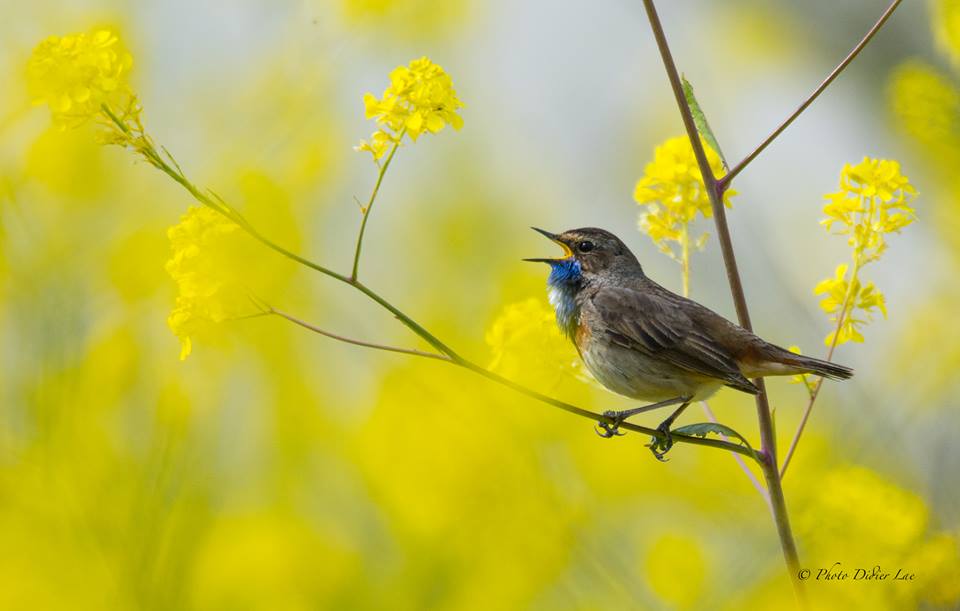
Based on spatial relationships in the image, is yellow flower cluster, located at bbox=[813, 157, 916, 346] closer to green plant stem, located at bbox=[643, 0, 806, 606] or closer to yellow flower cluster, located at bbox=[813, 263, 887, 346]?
yellow flower cluster, located at bbox=[813, 263, 887, 346]

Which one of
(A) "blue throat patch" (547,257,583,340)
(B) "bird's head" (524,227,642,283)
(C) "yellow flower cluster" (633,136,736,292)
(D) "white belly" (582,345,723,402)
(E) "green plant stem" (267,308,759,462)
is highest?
(B) "bird's head" (524,227,642,283)

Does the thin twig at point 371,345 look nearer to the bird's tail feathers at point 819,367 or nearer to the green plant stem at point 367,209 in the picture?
the green plant stem at point 367,209

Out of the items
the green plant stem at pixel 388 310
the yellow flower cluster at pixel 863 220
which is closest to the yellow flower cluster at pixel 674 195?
the yellow flower cluster at pixel 863 220

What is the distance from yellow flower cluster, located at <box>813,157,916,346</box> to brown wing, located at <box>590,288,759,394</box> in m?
0.56

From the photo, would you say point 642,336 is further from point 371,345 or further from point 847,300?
point 371,345

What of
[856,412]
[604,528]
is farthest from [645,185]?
[604,528]

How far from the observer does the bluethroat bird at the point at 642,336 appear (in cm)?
332

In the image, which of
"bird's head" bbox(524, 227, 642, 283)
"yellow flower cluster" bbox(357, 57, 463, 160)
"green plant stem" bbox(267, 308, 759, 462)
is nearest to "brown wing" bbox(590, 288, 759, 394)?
"bird's head" bbox(524, 227, 642, 283)

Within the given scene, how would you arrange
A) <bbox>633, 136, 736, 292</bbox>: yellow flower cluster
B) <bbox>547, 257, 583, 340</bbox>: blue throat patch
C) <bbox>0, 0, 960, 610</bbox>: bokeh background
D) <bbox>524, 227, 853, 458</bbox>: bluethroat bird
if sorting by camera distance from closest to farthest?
<bbox>0, 0, 960, 610</bbox>: bokeh background → <bbox>633, 136, 736, 292</bbox>: yellow flower cluster → <bbox>524, 227, 853, 458</bbox>: bluethroat bird → <bbox>547, 257, 583, 340</bbox>: blue throat patch

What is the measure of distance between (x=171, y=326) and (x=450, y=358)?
1.95 feet

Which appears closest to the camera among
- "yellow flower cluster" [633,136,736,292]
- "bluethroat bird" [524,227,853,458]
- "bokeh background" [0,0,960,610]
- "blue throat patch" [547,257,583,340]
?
"bokeh background" [0,0,960,610]

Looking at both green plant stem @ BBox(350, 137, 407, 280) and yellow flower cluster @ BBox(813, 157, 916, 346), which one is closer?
green plant stem @ BBox(350, 137, 407, 280)

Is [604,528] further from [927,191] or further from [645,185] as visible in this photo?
[927,191]

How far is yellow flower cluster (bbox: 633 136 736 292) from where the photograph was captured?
288 cm
